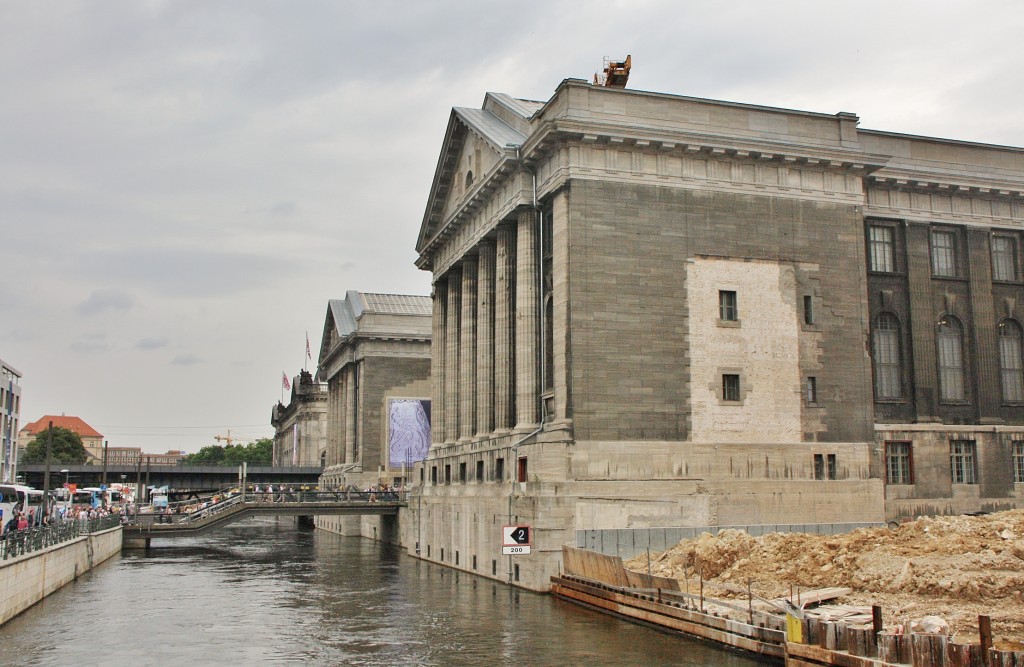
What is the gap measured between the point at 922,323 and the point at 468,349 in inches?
1057

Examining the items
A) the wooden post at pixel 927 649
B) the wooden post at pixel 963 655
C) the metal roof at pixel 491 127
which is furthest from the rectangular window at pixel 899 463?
the wooden post at pixel 963 655

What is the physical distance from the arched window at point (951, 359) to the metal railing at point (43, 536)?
4508 centimetres

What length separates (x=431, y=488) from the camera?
2744 inches

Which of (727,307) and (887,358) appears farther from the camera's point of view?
(887,358)

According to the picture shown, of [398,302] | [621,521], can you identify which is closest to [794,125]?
[621,521]

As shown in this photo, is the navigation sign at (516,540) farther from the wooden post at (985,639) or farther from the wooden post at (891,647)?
the wooden post at (985,639)

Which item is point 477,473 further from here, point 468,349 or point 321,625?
point 321,625

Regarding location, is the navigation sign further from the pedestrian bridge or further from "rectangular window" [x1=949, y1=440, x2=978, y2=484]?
the pedestrian bridge

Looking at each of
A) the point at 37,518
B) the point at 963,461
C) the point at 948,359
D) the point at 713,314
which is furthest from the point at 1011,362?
the point at 37,518

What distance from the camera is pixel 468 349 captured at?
2608 inches

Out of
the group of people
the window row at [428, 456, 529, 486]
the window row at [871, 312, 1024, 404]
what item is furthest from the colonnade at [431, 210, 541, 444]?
the group of people

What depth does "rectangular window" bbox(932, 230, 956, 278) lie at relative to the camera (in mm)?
57562

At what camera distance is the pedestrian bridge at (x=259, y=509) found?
247 ft

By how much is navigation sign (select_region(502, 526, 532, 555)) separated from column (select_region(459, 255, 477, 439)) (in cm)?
2089
